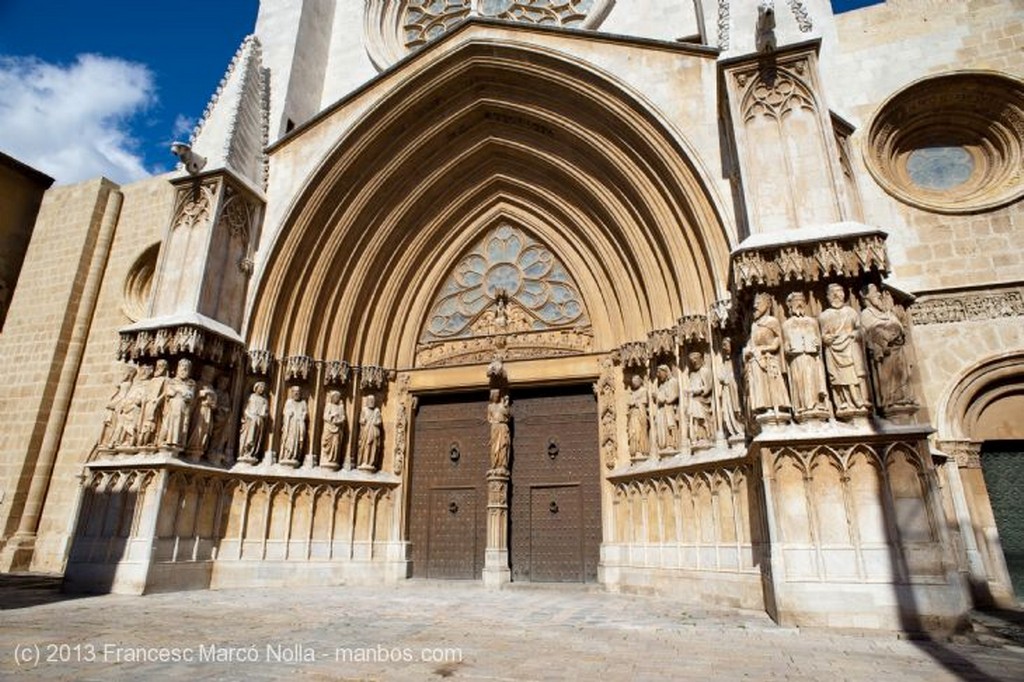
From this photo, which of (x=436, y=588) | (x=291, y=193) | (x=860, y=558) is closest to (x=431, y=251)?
A: (x=291, y=193)

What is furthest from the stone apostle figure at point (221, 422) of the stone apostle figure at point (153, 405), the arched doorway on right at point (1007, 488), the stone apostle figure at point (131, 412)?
the arched doorway on right at point (1007, 488)

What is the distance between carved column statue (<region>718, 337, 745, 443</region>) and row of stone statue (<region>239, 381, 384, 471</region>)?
5.59 m

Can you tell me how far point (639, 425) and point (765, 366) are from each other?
2.90 m

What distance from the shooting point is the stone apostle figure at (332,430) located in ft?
31.7

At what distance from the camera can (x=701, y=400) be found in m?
7.81

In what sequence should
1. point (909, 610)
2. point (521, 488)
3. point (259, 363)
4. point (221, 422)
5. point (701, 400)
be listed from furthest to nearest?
point (521, 488) < point (259, 363) < point (221, 422) < point (701, 400) < point (909, 610)

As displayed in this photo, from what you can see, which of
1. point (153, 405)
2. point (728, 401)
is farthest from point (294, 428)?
point (728, 401)

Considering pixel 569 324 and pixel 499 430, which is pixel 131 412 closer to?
pixel 499 430

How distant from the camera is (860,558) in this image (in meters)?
5.31

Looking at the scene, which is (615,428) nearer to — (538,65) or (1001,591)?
(1001,591)

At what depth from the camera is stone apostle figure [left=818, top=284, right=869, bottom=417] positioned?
18.5ft

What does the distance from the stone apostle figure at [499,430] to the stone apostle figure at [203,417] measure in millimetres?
4139

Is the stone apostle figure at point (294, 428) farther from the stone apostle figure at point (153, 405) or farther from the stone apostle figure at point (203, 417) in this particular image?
the stone apostle figure at point (153, 405)

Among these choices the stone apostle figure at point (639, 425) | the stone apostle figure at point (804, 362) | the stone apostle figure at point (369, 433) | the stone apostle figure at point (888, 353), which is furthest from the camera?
the stone apostle figure at point (369, 433)
